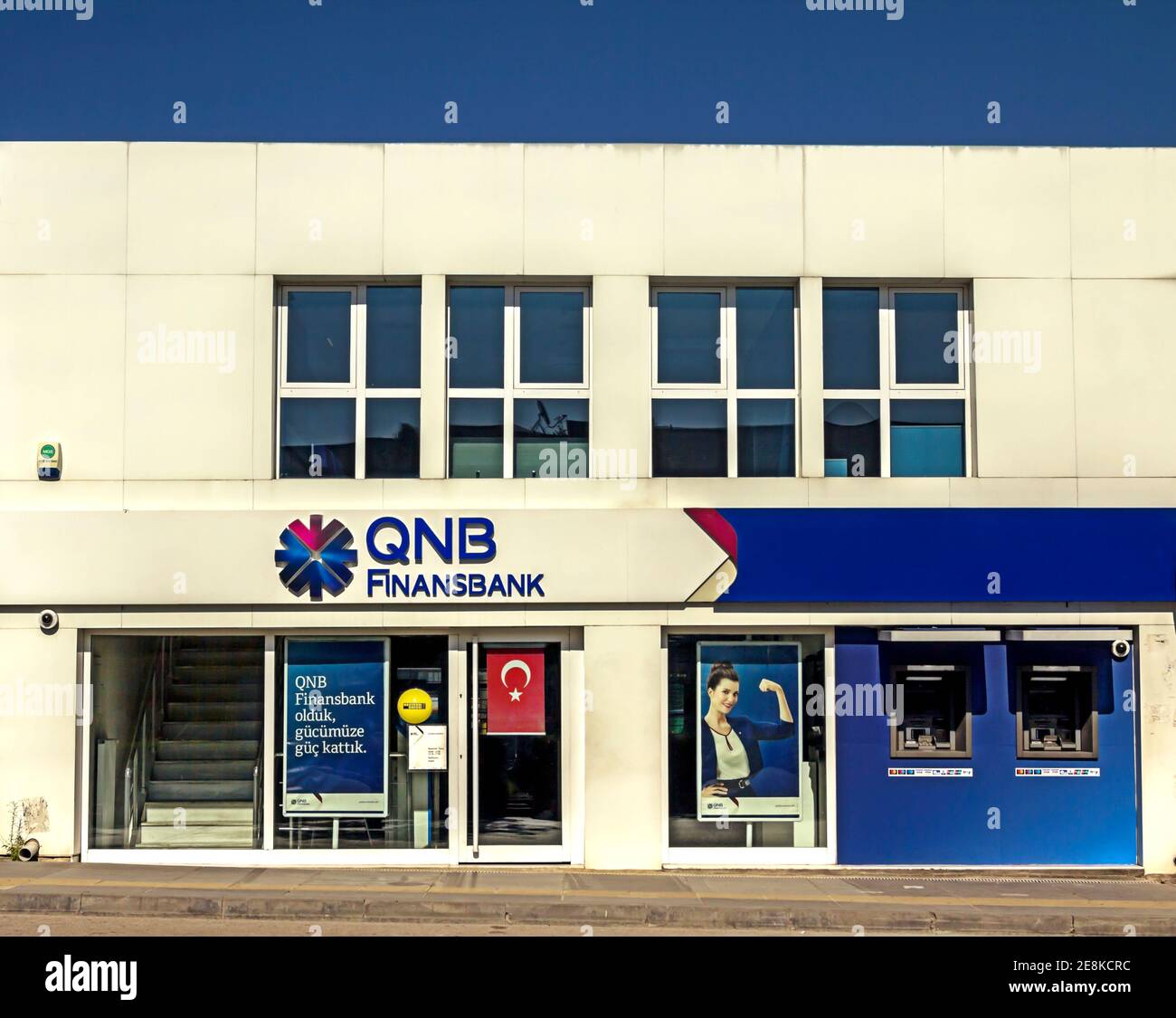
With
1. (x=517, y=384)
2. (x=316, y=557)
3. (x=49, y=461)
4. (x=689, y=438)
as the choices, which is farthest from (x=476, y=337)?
(x=49, y=461)

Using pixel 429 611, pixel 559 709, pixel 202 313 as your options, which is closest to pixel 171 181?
pixel 202 313

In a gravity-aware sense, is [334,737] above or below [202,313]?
below

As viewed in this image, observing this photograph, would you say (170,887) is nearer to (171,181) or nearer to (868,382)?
(171,181)

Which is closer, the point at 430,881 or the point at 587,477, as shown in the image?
the point at 430,881

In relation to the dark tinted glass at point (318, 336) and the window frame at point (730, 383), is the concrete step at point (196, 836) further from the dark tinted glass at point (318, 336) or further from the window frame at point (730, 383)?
the window frame at point (730, 383)

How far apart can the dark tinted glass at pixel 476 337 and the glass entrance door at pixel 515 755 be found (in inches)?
105

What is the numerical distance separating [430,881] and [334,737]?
1.88m

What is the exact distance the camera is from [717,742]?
14.3 meters

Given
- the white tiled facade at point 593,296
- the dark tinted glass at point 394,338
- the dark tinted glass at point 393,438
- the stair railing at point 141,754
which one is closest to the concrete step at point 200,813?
the stair railing at point 141,754

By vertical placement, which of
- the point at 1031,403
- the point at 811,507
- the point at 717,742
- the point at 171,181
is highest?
the point at 171,181

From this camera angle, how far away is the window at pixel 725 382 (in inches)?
571

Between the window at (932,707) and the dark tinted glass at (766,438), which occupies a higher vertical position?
the dark tinted glass at (766,438)

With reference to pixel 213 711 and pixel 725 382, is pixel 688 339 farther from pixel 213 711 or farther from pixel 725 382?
pixel 213 711

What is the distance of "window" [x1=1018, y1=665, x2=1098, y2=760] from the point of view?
14328 mm
